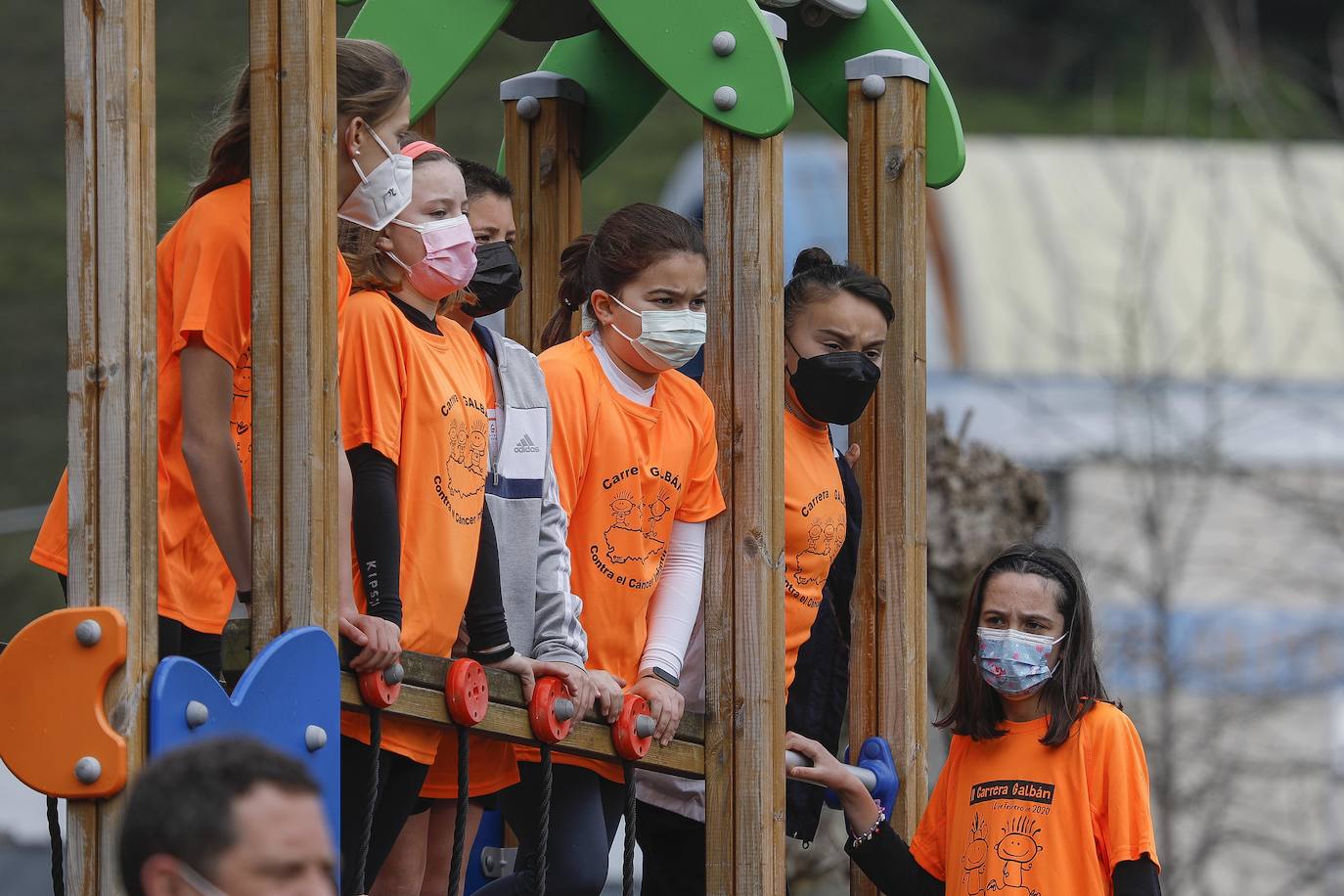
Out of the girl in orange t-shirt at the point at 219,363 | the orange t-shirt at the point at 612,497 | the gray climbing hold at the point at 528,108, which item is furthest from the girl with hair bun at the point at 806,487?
the girl in orange t-shirt at the point at 219,363

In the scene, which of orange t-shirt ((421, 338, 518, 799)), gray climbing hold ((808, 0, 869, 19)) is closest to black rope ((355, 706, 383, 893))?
orange t-shirt ((421, 338, 518, 799))

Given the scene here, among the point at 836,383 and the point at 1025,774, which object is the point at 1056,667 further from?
the point at 836,383

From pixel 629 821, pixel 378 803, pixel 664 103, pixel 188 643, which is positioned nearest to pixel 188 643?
pixel 188 643

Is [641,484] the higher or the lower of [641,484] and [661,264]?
the lower

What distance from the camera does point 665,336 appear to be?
161 inches

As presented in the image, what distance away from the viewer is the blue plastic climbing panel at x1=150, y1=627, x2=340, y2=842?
2.87 metres

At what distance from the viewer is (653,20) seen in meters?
4.08

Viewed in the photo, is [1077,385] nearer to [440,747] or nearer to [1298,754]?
[1298,754]

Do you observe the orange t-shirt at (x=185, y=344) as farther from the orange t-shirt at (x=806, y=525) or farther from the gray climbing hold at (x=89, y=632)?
the orange t-shirt at (x=806, y=525)

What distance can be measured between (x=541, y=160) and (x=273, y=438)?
6.64 ft

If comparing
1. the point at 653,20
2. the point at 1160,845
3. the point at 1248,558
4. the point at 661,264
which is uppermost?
the point at 653,20

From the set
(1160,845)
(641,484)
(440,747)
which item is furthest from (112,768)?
(1160,845)

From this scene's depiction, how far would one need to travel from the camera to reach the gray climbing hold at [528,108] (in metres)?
4.98

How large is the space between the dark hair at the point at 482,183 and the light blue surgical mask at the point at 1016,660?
138 cm
